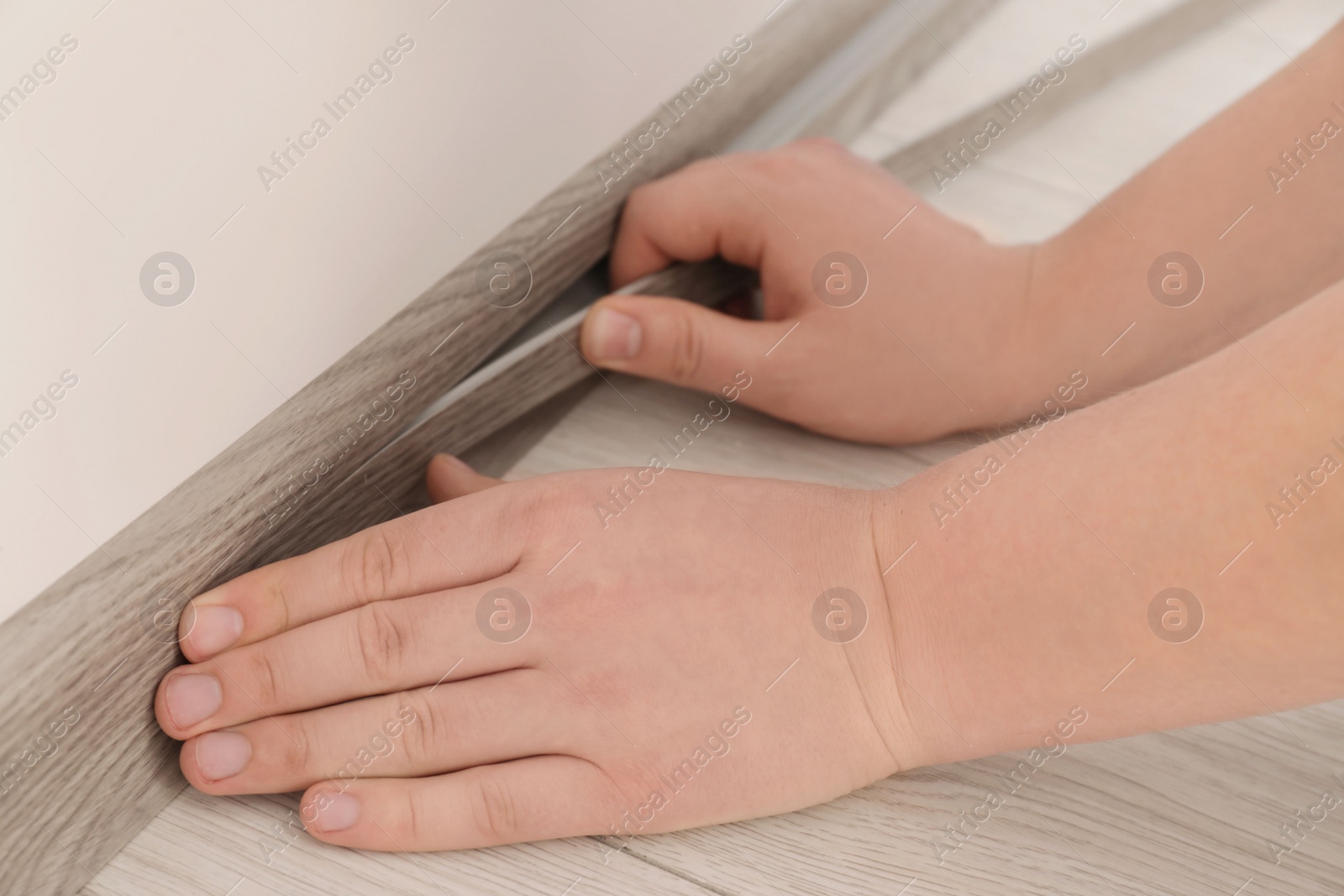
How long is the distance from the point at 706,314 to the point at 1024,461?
0.25 meters

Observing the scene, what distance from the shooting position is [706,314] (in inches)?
26.2

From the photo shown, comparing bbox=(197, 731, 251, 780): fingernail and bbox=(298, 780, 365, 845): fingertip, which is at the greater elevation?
bbox=(197, 731, 251, 780): fingernail

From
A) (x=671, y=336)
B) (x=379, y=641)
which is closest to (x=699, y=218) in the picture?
(x=671, y=336)

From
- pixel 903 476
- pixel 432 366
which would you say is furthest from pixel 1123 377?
pixel 432 366

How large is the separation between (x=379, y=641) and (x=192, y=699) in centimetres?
8

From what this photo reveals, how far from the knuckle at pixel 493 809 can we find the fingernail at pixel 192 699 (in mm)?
119

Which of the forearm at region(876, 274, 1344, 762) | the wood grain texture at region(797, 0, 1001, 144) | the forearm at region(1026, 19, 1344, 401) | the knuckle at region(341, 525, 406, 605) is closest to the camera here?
the forearm at region(876, 274, 1344, 762)

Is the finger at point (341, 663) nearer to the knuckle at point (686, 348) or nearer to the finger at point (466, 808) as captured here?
the finger at point (466, 808)

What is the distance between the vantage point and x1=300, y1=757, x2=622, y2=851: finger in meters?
0.47

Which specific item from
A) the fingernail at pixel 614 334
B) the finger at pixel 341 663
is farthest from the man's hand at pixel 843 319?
the finger at pixel 341 663

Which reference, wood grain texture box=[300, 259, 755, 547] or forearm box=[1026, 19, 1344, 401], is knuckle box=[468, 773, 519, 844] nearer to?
wood grain texture box=[300, 259, 755, 547]

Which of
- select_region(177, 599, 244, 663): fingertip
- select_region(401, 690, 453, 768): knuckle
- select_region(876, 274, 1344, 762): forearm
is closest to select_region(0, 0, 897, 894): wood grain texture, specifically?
select_region(177, 599, 244, 663): fingertip

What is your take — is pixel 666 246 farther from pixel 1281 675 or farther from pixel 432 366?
pixel 1281 675

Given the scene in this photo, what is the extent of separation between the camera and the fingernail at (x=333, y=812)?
0.46m
